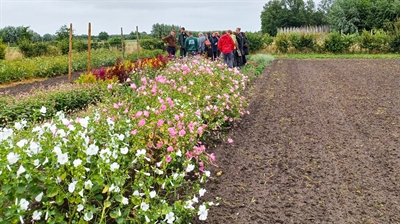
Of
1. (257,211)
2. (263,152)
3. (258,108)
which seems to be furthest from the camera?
(258,108)

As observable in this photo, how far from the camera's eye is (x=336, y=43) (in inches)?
1135

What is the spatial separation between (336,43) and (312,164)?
25533 millimetres

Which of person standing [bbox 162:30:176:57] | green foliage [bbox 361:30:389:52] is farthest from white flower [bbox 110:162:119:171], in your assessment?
green foliage [bbox 361:30:389:52]

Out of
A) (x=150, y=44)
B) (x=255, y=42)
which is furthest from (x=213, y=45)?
(x=255, y=42)

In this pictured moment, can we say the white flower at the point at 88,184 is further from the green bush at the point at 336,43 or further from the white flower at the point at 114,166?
the green bush at the point at 336,43

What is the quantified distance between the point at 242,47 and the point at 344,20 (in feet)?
83.7

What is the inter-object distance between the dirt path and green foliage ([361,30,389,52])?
66.2 feet

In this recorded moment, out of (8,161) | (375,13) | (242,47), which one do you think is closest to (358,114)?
(8,161)

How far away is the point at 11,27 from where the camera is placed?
38844mm

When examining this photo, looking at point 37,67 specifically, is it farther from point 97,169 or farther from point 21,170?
point 21,170

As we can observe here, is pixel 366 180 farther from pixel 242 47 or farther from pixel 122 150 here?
pixel 242 47

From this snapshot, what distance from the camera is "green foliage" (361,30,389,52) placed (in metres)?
27.8

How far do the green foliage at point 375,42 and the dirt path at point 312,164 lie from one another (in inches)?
794

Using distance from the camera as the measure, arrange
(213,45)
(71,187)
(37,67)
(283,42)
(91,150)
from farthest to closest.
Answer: (283,42)
(213,45)
(37,67)
(91,150)
(71,187)
